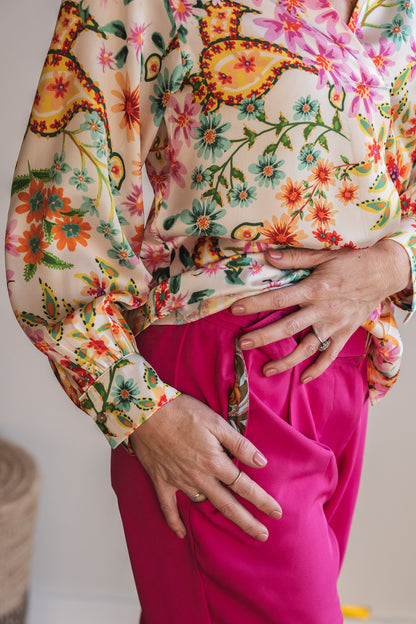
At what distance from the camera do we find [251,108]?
2.37 ft

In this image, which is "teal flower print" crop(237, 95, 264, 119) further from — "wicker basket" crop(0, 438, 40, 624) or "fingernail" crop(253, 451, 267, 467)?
"wicker basket" crop(0, 438, 40, 624)

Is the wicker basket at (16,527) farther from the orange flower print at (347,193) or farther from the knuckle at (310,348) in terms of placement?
the orange flower print at (347,193)

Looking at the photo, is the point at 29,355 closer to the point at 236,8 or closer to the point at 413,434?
the point at 413,434

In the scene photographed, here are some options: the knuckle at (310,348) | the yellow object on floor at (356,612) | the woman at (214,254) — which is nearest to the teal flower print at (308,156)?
the woman at (214,254)

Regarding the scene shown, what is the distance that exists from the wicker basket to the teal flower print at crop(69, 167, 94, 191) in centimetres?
119

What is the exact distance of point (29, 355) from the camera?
1.87 metres

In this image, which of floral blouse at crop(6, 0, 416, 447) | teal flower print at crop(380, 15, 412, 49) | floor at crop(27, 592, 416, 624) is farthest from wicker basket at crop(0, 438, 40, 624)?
teal flower print at crop(380, 15, 412, 49)

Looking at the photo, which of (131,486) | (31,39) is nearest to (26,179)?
(131,486)

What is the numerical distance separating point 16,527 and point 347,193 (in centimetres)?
134

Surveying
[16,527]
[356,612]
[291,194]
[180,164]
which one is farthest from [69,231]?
[356,612]

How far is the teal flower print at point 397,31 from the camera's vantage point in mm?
822

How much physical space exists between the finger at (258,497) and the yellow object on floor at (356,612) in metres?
1.33

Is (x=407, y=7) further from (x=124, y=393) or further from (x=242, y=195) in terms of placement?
(x=124, y=393)

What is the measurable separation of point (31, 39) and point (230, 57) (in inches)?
48.4
